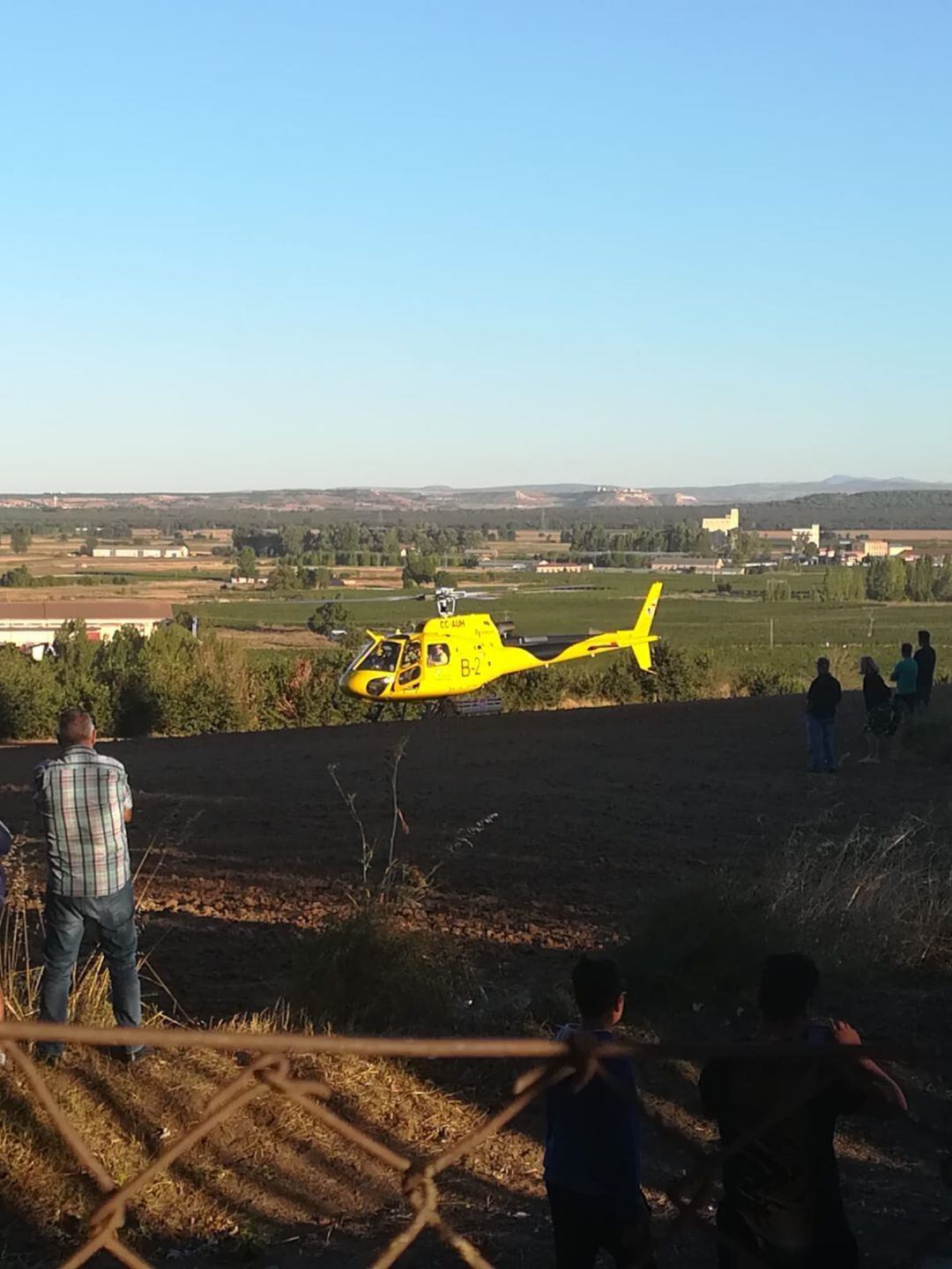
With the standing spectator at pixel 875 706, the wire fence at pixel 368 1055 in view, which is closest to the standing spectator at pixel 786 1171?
the wire fence at pixel 368 1055

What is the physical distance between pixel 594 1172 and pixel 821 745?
16.2m

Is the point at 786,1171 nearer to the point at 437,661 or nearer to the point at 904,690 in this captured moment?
the point at 904,690

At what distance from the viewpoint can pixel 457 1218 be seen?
A: 19.7ft

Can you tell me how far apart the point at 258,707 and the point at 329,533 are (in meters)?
132

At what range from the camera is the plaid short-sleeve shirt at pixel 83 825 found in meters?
6.93

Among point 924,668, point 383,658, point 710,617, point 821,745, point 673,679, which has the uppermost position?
point 924,668

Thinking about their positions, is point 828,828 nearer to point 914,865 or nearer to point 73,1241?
point 914,865

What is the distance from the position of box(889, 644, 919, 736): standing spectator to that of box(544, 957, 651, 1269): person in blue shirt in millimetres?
18098

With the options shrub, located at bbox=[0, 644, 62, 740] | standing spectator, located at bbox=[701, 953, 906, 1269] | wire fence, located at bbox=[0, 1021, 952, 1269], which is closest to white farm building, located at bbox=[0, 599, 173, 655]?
shrub, located at bbox=[0, 644, 62, 740]

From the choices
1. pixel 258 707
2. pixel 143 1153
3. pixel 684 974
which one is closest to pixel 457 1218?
pixel 143 1153

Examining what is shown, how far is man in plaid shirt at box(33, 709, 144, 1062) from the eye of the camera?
6.89 meters

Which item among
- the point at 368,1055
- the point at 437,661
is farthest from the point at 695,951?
the point at 437,661

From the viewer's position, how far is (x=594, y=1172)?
12.6 ft

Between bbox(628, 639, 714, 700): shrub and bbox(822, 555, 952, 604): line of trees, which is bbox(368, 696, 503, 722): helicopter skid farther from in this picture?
bbox(822, 555, 952, 604): line of trees
